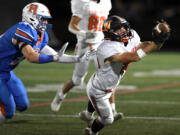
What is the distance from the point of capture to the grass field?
4.69 metres

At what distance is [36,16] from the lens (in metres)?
4.35

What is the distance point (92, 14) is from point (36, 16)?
1814mm

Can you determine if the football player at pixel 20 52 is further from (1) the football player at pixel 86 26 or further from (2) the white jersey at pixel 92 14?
(2) the white jersey at pixel 92 14

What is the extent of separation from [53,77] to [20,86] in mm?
4422

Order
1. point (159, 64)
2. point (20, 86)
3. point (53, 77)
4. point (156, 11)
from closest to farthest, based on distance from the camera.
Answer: point (20, 86) < point (53, 77) < point (159, 64) < point (156, 11)

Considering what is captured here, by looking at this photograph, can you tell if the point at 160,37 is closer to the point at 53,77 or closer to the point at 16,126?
the point at 16,126

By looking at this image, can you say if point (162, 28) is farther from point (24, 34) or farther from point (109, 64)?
point (24, 34)

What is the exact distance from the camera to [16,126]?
15.9 ft

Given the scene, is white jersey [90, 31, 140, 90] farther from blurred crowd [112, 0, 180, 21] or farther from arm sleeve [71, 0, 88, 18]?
blurred crowd [112, 0, 180, 21]

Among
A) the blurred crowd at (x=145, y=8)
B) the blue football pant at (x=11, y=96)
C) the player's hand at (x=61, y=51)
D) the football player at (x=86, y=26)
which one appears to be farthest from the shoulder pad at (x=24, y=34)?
the blurred crowd at (x=145, y=8)

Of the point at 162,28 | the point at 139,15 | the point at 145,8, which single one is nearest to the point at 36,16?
the point at 162,28

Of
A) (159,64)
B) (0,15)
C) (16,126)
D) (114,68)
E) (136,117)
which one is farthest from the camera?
(0,15)

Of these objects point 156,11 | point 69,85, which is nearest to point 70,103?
point 69,85

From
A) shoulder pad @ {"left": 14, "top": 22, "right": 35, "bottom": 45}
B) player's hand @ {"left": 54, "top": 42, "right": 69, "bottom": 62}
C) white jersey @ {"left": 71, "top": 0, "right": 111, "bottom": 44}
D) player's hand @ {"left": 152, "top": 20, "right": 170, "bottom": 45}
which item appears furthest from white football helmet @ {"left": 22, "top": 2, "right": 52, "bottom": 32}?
white jersey @ {"left": 71, "top": 0, "right": 111, "bottom": 44}
